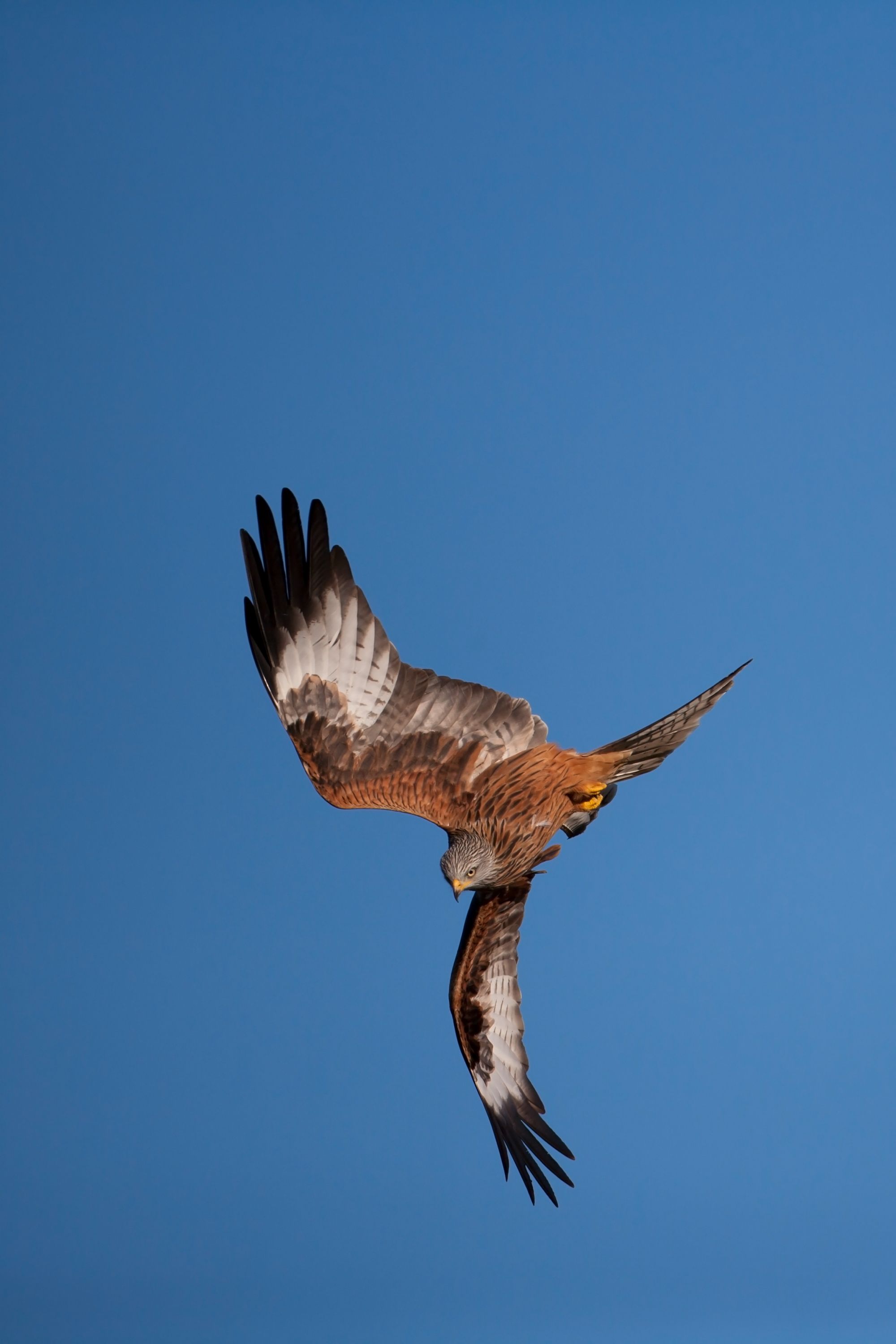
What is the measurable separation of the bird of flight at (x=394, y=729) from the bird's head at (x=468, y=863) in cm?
2

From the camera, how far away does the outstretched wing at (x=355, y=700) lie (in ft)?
12.7

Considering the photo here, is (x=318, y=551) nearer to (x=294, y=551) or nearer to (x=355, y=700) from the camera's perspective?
(x=294, y=551)

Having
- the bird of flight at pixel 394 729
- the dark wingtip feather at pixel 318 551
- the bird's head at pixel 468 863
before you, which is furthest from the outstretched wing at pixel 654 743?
the dark wingtip feather at pixel 318 551

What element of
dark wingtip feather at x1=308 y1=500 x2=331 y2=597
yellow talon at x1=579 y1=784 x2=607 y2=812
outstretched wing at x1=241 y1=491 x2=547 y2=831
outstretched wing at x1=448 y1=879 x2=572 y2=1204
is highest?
dark wingtip feather at x1=308 y1=500 x2=331 y2=597

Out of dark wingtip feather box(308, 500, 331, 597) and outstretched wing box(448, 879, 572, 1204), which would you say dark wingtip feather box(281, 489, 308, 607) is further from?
outstretched wing box(448, 879, 572, 1204)

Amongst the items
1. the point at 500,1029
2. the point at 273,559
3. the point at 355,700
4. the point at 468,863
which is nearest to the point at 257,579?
the point at 273,559

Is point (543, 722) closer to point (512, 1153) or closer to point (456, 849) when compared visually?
point (456, 849)

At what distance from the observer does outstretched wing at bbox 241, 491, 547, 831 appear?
3.87 m

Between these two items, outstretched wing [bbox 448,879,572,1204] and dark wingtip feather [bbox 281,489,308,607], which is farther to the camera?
outstretched wing [bbox 448,879,572,1204]

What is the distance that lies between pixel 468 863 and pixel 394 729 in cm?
48

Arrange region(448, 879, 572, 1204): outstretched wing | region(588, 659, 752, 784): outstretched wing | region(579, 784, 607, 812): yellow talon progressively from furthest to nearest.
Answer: region(448, 879, 572, 1204): outstretched wing → region(579, 784, 607, 812): yellow talon → region(588, 659, 752, 784): outstretched wing

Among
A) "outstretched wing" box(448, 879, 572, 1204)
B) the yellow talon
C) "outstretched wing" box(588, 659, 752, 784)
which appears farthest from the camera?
"outstretched wing" box(448, 879, 572, 1204)

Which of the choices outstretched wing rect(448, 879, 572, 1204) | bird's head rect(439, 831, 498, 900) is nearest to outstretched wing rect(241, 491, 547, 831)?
bird's head rect(439, 831, 498, 900)

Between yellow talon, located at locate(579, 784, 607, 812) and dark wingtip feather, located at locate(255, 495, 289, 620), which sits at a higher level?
dark wingtip feather, located at locate(255, 495, 289, 620)
